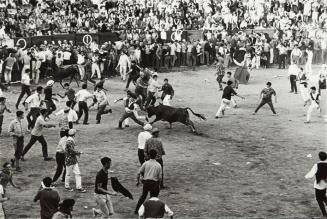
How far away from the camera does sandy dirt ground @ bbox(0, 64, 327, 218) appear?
1413 centimetres

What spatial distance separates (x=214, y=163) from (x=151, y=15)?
23.0 metres

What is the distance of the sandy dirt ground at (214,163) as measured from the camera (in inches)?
556

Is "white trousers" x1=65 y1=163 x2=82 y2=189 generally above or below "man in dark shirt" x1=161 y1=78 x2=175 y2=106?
below

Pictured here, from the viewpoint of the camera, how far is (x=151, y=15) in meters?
39.3

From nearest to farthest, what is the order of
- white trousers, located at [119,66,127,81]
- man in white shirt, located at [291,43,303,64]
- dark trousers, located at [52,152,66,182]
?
1. dark trousers, located at [52,152,66,182]
2. white trousers, located at [119,66,127,81]
3. man in white shirt, located at [291,43,303,64]

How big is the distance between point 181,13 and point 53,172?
26279mm

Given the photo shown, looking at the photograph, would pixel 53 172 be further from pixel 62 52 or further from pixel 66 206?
pixel 62 52

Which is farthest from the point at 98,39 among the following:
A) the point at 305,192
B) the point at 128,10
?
the point at 305,192

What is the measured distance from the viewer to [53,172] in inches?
642

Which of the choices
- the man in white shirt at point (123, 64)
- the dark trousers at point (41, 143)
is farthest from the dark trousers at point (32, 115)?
the man in white shirt at point (123, 64)

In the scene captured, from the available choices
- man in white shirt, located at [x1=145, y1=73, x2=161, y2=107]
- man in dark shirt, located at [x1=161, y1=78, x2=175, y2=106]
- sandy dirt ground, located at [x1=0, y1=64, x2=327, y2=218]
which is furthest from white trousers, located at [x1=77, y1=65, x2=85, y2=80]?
man in dark shirt, located at [x1=161, y1=78, x2=175, y2=106]

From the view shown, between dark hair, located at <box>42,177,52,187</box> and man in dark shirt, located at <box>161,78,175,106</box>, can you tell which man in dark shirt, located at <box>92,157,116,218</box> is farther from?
man in dark shirt, located at <box>161,78,175,106</box>

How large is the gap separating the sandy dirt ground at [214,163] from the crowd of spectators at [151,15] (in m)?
8.80

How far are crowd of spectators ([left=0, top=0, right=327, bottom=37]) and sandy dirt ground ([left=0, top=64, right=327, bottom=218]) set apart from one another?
8.80 meters
